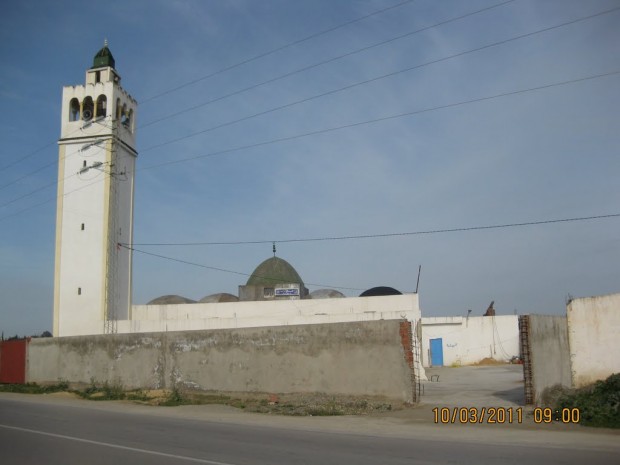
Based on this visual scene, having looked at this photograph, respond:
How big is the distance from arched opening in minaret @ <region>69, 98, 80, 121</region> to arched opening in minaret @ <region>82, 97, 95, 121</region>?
20.4 inches

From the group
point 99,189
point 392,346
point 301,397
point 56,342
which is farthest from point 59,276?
point 392,346

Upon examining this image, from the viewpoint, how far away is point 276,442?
10961 millimetres

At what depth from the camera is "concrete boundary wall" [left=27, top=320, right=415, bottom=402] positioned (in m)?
17.3

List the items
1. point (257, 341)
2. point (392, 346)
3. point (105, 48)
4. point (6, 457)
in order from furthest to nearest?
point (105, 48), point (257, 341), point (392, 346), point (6, 457)

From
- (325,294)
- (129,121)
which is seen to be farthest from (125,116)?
(325,294)

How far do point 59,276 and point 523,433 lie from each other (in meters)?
31.3

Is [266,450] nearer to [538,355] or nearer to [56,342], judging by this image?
[538,355]

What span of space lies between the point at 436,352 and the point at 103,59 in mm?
30134

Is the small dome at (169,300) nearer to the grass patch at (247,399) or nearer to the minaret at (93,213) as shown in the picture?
the minaret at (93,213)

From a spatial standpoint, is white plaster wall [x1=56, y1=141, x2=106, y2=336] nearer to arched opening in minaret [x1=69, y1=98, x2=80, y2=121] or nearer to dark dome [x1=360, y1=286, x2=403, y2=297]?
arched opening in minaret [x1=69, y1=98, x2=80, y2=121]

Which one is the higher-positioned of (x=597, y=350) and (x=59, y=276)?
(x=59, y=276)

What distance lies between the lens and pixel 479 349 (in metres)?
38.6
